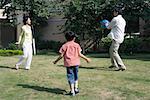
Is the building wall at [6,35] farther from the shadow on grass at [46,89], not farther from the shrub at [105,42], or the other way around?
the shadow on grass at [46,89]

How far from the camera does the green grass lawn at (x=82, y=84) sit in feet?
24.3

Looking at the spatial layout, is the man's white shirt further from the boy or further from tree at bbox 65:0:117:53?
tree at bbox 65:0:117:53

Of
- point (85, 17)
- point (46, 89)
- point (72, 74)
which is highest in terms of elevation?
point (85, 17)

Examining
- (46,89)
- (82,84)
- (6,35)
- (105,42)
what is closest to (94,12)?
(105,42)

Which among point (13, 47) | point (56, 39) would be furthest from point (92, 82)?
point (56, 39)

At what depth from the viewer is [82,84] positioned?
8.55 metres

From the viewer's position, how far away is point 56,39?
88.5 ft

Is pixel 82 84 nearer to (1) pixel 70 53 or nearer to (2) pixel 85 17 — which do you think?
(1) pixel 70 53

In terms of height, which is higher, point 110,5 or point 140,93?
point 110,5

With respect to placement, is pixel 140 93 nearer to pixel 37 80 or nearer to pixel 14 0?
pixel 37 80

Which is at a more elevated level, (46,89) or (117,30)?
(117,30)

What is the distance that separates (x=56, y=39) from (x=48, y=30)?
49.9 inches

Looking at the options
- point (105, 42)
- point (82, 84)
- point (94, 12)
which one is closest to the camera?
point (82, 84)

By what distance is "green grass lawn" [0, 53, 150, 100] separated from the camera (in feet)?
24.3
